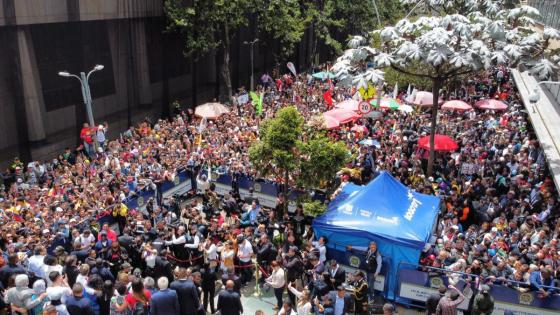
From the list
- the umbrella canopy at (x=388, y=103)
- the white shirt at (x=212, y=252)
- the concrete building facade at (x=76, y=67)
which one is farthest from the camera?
the umbrella canopy at (x=388, y=103)

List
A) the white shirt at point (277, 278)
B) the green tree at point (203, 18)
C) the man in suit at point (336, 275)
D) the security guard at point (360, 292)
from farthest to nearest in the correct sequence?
1. the green tree at point (203, 18)
2. the white shirt at point (277, 278)
3. the man in suit at point (336, 275)
4. the security guard at point (360, 292)

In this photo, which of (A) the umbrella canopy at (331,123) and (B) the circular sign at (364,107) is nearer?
(A) the umbrella canopy at (331,123)

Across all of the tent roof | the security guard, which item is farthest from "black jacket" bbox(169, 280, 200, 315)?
the tent roof

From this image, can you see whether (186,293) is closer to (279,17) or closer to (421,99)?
(421,99)

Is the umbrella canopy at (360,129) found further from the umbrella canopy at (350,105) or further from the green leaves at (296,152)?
the green leaves at (296,152)

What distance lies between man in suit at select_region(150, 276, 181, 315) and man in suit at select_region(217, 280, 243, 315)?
2.97ft

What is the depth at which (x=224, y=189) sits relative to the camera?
17234mm

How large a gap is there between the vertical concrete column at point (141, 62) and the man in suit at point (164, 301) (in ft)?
67.6

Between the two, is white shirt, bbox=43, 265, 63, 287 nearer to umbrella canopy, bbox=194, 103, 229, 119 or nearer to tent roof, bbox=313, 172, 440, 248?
tent roof, bbox=313, 172, 440, 248

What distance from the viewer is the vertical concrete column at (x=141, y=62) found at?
26.8 m

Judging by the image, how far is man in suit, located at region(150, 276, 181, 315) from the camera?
8461 millimetres

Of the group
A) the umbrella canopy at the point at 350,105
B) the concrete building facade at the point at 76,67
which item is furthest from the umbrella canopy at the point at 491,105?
the concrete building facade at the point at 76,67

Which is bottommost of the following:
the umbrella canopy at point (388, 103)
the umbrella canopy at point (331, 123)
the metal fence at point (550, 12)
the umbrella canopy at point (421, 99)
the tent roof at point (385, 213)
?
the tent roof at point (385, 213)

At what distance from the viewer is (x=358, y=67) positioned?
17.4 metres
